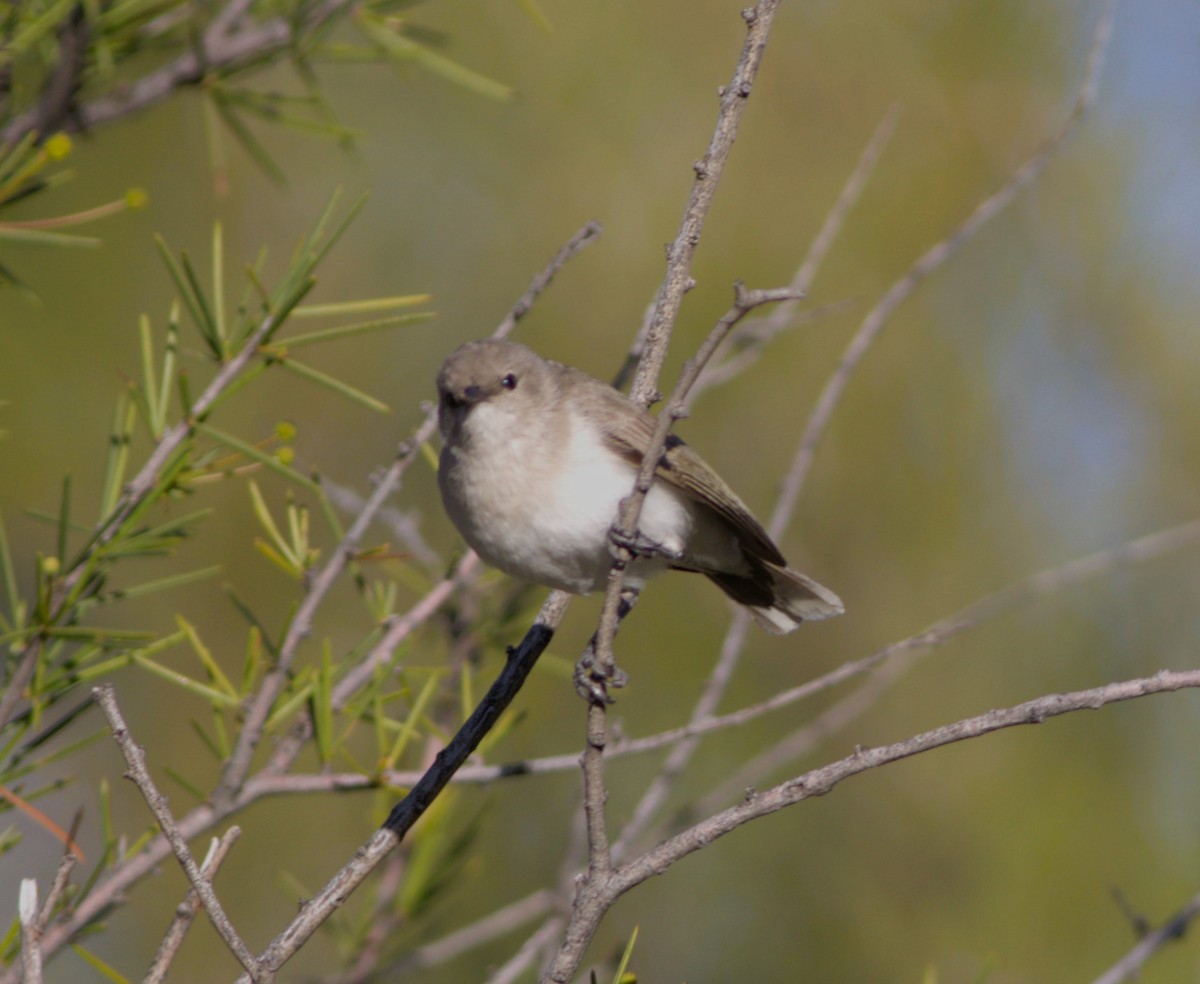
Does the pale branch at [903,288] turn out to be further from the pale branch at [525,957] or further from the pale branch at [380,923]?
the pale branch at [380,923]

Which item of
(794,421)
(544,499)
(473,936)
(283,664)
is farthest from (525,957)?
(794,421)

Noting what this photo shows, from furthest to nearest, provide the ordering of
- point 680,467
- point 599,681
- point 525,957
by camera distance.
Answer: point 680,467 < point 525,957 < point 599,681

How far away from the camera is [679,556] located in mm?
2436

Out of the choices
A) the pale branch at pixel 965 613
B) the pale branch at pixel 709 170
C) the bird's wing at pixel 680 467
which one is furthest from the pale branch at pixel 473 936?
the pale branch at pixel 709 170

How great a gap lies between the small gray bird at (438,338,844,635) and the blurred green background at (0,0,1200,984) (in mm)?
903

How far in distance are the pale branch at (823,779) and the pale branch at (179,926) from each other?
13.5 inches

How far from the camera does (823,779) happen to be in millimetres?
1236

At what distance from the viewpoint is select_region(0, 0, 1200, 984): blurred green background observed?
3264 mm

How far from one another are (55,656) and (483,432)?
86cm

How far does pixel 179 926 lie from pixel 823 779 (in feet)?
2.04

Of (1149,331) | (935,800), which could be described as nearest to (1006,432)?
(1149,331)

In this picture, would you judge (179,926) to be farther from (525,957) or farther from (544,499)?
(544,499)

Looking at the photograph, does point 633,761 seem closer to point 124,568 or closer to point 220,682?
point 124,568

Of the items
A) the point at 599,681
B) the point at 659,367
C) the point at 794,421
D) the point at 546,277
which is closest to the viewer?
the point at 599,681
